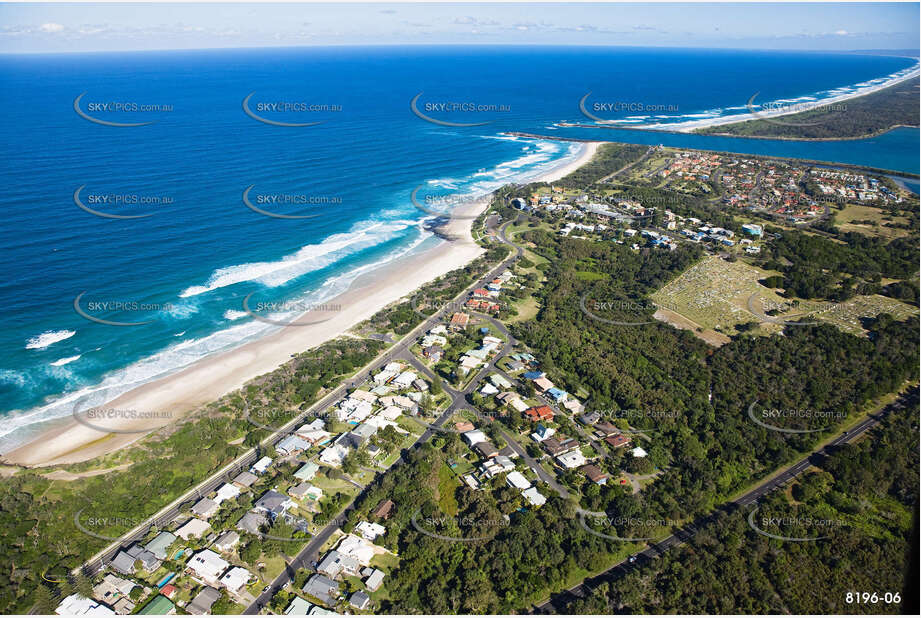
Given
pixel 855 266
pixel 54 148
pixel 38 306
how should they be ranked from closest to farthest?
pixel 38 306, pixel 855 266, pixel 54 148

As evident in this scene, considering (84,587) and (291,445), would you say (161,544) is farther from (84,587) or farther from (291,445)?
(291,445)

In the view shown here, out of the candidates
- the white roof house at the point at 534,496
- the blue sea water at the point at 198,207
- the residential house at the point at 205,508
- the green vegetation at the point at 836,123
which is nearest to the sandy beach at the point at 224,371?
the blue sea water at the point at 198,207

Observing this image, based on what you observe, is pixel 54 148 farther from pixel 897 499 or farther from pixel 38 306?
pixel 897 499

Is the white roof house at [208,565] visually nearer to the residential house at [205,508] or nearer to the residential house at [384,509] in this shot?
the residential house at [205,508]

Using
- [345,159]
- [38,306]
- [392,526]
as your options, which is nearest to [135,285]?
[38,306]

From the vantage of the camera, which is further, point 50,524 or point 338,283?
point 338,283

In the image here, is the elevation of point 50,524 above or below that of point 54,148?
below

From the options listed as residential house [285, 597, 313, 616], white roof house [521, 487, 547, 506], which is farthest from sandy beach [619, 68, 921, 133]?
residential house [285, 597, 313, 616]
